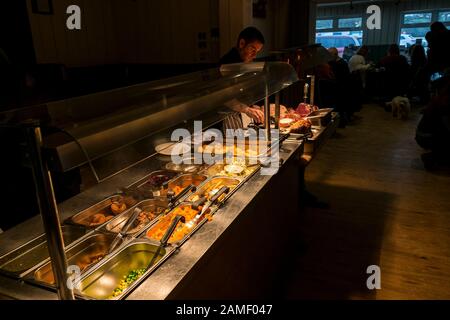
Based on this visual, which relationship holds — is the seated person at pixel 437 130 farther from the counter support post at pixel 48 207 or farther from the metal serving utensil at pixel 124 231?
the counter support post at pixel 48 207

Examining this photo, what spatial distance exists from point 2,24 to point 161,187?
3186 millimetres

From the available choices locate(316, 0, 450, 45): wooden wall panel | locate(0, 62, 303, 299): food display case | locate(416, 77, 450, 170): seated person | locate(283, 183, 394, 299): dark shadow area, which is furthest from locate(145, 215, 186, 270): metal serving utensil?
locate(316, 0, 450, 45): wooden wall panel

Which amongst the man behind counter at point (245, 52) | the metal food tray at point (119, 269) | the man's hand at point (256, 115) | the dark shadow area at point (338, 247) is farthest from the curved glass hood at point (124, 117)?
the dark shadow area at point (338, 247)

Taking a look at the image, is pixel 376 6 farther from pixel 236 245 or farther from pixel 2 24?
pixel 236 245

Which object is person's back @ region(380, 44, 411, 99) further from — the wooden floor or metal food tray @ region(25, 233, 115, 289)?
metal food tray @ region(25, 233, 115, 289)

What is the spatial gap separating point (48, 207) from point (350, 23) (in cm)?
1364

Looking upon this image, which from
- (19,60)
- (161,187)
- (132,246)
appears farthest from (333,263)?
(19,60)

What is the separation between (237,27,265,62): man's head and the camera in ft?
10.2

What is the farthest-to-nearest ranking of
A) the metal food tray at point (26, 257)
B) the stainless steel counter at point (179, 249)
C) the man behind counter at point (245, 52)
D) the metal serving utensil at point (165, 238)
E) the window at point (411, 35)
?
the window at point (411, 35) < the man behind counter at point (245, 52) < the metal serving utensil at point (165, 238) < the metal food tray at point (26, 257) < the stainless steel counter at point (179, 249)

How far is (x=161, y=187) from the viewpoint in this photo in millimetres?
2000

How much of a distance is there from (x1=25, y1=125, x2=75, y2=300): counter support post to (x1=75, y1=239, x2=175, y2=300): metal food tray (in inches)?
5.6

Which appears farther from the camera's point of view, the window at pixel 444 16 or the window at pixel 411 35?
the window at pixel 411 35

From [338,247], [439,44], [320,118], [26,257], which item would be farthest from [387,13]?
[26,257]

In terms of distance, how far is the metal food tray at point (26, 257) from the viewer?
131 cm
